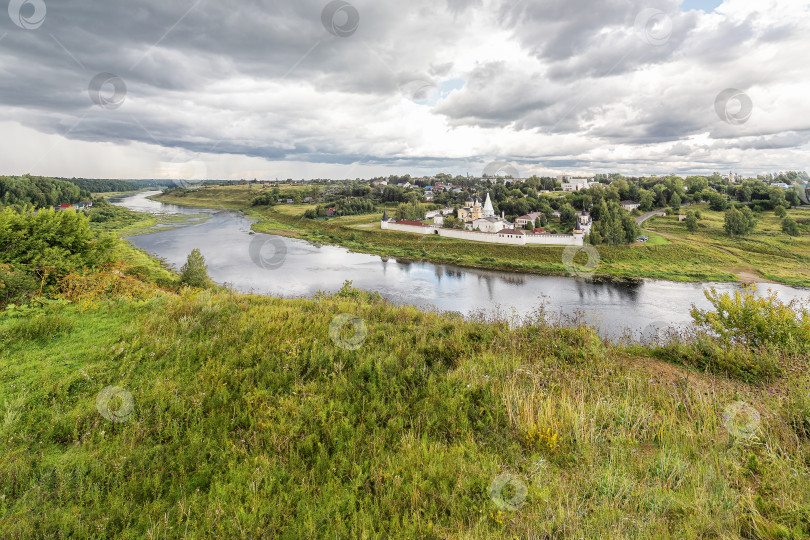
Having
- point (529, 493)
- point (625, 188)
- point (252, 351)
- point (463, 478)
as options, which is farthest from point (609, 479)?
point (625, 188)

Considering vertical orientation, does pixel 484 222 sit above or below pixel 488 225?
above

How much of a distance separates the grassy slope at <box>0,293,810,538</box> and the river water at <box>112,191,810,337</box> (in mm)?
15417

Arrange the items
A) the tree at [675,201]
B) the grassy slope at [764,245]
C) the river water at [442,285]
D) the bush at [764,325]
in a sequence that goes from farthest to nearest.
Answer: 1. the tree at [675,201]
2. the grassy slope at [764,245]
3. the river water at [442,285]
4. the bush at [764,325]

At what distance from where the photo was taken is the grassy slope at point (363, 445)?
2.37 metres

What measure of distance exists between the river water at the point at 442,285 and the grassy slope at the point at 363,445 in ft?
50.6

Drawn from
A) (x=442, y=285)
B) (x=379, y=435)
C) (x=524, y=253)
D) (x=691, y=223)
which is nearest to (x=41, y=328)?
(x=379, y=435)

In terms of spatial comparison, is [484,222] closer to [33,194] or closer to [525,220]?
[525,220]

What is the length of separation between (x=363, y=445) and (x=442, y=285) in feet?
98.0

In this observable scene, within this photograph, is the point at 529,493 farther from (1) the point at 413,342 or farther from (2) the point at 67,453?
(2) the point at 67,453

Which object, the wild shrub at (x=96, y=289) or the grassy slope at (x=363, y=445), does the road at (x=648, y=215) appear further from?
the wild shrub at (x=96, y=289)

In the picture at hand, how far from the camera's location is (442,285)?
108 feet

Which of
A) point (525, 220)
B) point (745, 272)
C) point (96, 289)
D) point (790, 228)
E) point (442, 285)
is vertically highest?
point (96, 289)

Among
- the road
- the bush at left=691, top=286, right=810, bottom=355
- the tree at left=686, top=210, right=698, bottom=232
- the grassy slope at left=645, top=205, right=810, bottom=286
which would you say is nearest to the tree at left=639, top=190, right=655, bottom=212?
the road

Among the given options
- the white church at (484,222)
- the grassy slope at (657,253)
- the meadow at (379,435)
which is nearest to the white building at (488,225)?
the white church at (484,222)
